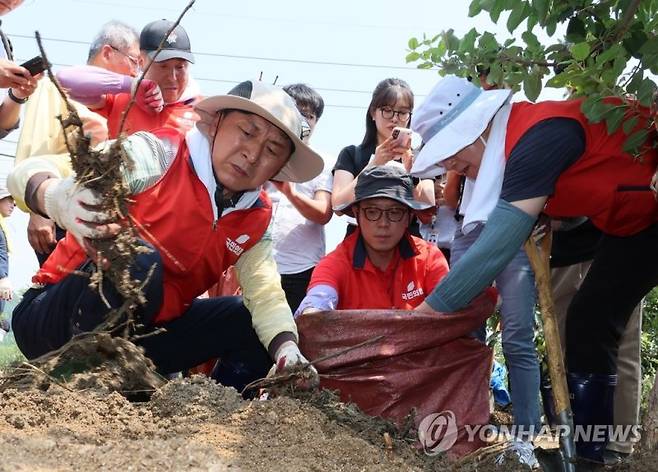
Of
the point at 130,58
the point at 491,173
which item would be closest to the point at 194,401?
the point at 491,173

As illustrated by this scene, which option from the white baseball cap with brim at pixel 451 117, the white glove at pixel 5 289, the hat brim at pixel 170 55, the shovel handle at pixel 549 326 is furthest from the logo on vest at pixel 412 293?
the white glove at pixel 5 289

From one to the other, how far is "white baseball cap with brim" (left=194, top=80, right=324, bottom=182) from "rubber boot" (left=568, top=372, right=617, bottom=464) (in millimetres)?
1378

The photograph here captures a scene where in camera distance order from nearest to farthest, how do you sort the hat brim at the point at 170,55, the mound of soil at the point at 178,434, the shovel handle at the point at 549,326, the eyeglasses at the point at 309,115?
the mound of soil at the point at 178,434 < the shovel handle at the point at 549,326 < the hat brim at the point at 170,55 < the eyeglasses at the point at 309,115

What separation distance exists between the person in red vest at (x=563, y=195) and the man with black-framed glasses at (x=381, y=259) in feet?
1.81

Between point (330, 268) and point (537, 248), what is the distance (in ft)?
2.97

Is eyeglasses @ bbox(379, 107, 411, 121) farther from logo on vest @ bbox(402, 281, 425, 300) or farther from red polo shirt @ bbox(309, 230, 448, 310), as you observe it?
logo on vest @ bbox(402, 281, 425, 300)

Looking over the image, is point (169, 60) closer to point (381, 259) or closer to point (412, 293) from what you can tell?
point (381, 259)

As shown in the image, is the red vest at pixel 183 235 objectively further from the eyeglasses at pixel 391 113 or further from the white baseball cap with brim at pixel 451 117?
the eyeglasses at pixel 391 113

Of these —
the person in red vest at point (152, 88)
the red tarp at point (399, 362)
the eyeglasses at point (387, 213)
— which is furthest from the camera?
the person in red vest at point (152, 88)

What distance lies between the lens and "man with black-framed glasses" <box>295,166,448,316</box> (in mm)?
3686

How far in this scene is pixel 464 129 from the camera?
3.04 meters

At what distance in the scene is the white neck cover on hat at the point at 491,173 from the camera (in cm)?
294

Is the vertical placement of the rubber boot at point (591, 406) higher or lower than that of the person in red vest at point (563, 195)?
lower

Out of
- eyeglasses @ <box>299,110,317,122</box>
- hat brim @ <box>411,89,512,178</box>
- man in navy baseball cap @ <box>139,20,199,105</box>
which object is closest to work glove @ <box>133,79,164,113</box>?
man in navy baseball cap @ <box>139,20,199,105</box>
